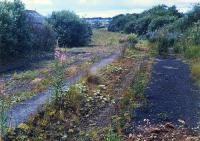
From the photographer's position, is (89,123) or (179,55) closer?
(89,123)

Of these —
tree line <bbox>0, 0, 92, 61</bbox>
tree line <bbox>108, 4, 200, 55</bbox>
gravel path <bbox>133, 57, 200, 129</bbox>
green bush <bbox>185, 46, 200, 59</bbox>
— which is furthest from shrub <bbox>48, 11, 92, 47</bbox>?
gravel path <bbox>133, 57, 200, 129</bbox>

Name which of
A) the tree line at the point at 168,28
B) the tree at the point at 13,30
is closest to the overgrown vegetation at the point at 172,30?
the tree line at the point at 168,28

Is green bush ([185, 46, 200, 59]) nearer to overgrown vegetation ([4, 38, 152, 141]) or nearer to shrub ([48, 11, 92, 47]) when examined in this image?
overgrown vegetation ([4, 38, 152, 141])

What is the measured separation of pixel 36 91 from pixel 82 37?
2864cm

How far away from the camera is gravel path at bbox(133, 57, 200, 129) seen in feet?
32.6

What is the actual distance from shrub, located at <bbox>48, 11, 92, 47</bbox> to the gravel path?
21262 millimetres

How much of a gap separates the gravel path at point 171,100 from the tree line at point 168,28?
28.0ft

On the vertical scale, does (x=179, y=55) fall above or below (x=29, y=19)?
below

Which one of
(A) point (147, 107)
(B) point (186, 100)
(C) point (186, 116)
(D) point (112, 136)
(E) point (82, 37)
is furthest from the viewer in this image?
(E) point (82, 37)

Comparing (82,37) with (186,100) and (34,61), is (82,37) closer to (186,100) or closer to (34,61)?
(34,61)

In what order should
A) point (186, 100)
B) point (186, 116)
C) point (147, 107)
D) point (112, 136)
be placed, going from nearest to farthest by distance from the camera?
point (112, 136) < point (186, 116) < point (147, 107) < point (186, 100)

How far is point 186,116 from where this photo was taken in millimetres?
10156

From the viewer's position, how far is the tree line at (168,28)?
94.4 feet

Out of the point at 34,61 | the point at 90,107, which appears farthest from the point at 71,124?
the point at 34,61
